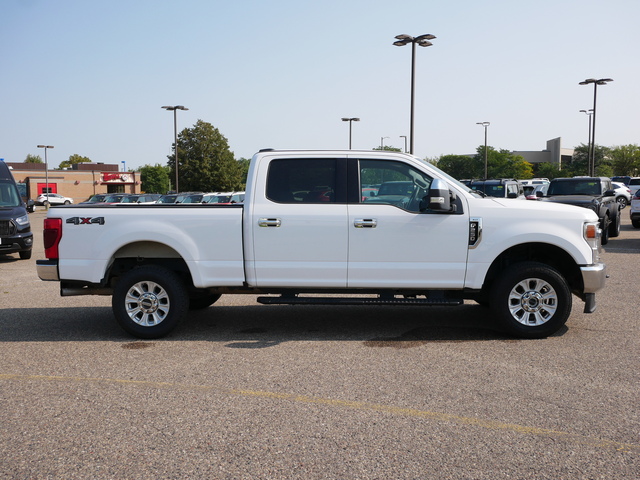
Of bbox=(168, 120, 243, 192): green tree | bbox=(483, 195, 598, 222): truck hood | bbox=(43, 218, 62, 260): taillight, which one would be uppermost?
bbox=(168, 120, 243, 192): green tree

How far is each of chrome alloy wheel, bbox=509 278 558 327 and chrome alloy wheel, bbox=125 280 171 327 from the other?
12.5 ft

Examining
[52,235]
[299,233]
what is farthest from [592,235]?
[52,235]

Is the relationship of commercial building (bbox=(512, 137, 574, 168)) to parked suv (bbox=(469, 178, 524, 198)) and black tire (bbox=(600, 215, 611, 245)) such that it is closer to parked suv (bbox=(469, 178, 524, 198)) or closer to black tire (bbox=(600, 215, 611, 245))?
parked suv (bbox=(469, 178, 524, 198))

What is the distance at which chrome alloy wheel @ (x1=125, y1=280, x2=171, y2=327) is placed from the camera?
7.18 meters

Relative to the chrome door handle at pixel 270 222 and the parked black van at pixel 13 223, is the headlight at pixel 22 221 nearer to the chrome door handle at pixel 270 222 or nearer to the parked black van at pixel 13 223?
the parked black van at pixel 13 223

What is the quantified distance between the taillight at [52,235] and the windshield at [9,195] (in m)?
9.76

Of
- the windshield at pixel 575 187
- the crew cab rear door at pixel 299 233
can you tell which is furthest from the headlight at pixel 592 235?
the windshield at pixel 575 187

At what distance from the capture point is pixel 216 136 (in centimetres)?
8644

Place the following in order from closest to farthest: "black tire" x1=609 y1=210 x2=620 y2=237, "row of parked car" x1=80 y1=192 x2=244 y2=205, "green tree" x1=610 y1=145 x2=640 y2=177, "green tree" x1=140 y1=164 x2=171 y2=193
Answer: "black tire" x1=609 y1=210 x2=620 y2=237
"row of parked car" x1=80 y1=192 x2=244 y2=205
"green tree" x1=610 y1=145 x2=640 y2=177
"green tree" x1=140 y1=164 x2=171 y2=193

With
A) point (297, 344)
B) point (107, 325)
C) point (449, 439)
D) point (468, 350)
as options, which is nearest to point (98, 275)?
point (107, 325)

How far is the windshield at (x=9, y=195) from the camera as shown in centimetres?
1602

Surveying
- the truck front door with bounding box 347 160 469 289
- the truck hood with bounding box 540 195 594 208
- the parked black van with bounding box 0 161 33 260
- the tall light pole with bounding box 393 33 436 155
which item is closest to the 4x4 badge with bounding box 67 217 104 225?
the truck front door with bounding box 347 160 469 289

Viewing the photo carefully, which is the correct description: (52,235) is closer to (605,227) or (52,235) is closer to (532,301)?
(532,301)

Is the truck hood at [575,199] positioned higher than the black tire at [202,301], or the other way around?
the truck hood at [575,199]
